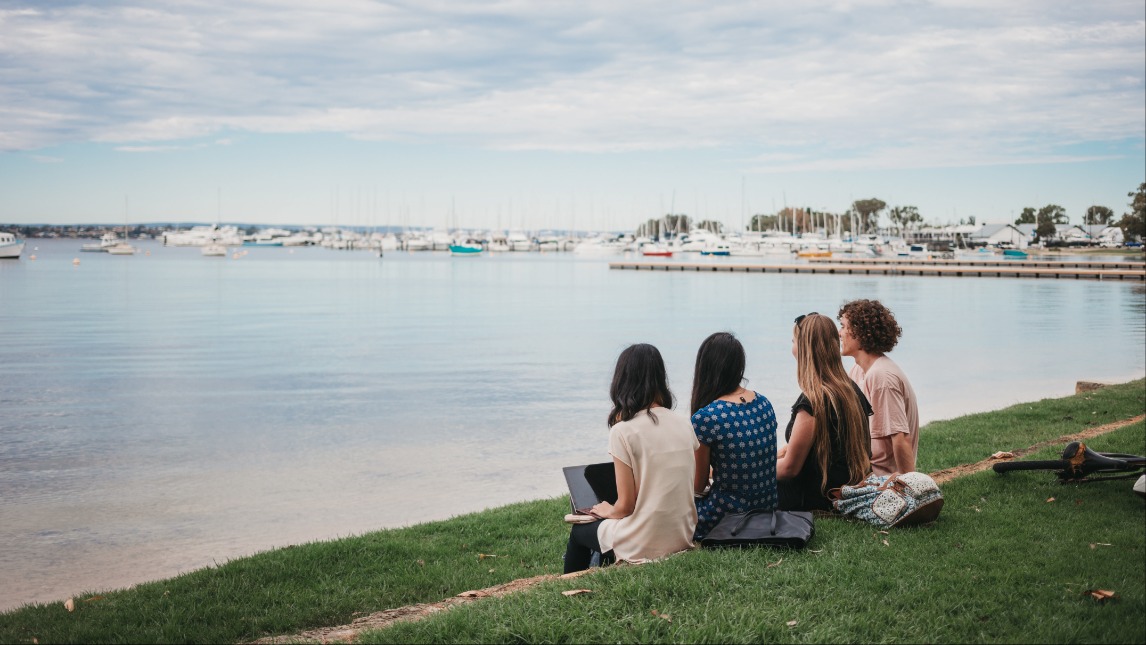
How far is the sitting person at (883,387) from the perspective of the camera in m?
7.22

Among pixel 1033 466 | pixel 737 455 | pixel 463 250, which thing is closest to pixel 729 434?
pixel 737 455

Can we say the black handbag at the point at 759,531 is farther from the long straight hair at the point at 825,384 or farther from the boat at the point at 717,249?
the boat at the point at 717,249

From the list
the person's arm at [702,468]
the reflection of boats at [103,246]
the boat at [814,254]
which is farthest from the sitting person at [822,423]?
the reflection of boats at [103,246]

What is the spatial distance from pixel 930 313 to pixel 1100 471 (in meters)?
40.7

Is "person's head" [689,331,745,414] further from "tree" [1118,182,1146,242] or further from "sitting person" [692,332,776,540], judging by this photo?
"tree" [1118,182,1146,242]

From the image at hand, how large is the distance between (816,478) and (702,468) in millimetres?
1382

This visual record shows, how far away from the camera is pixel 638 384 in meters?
→ 5.53

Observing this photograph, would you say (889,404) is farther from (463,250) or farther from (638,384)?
(463,250)

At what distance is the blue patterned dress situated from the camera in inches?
237

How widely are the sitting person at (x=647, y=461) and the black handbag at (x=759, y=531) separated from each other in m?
0.29

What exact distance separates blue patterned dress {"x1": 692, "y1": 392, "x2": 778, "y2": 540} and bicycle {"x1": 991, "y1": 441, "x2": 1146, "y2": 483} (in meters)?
2.86

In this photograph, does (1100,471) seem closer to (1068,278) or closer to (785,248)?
(1068,278)

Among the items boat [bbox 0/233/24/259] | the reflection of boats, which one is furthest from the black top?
the reflection of boats

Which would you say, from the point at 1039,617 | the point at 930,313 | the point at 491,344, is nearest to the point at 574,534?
the point at 1039,617
